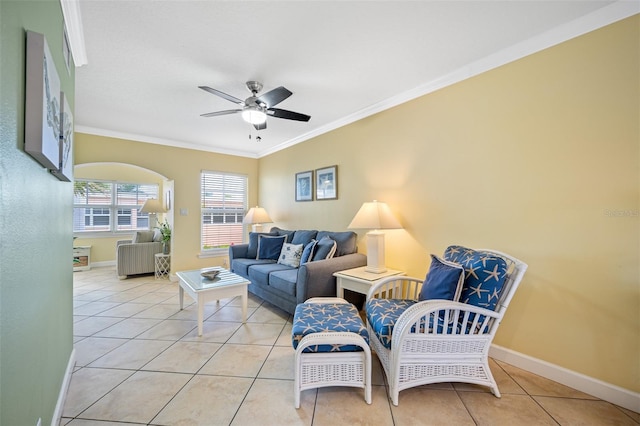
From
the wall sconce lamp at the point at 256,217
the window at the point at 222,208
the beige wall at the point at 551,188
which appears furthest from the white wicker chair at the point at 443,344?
the window at the point at 222,208

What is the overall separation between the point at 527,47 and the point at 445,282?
1956 millimetres

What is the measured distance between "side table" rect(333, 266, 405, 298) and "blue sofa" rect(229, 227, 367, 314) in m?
0.10

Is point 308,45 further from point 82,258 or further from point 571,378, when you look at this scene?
point 82,258

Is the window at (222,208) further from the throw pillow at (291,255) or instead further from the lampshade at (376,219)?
the lampshade at (376,219)

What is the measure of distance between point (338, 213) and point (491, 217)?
6.48 ft

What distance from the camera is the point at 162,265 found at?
4.89 meters

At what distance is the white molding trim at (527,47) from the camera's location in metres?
1.72

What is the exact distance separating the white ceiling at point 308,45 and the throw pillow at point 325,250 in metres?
1.70

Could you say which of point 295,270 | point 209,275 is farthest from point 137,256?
point 295,270

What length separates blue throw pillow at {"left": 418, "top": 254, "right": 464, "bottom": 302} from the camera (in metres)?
1.79

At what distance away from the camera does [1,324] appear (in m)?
0.79

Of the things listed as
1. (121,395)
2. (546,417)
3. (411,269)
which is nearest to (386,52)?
(411,269)

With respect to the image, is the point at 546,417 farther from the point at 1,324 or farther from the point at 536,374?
the point at 1,324

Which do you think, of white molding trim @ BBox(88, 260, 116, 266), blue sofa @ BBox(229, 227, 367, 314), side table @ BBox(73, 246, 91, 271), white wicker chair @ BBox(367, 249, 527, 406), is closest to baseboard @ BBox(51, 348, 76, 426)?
blue sofa @ BBox(229, 227, 367, 314)
